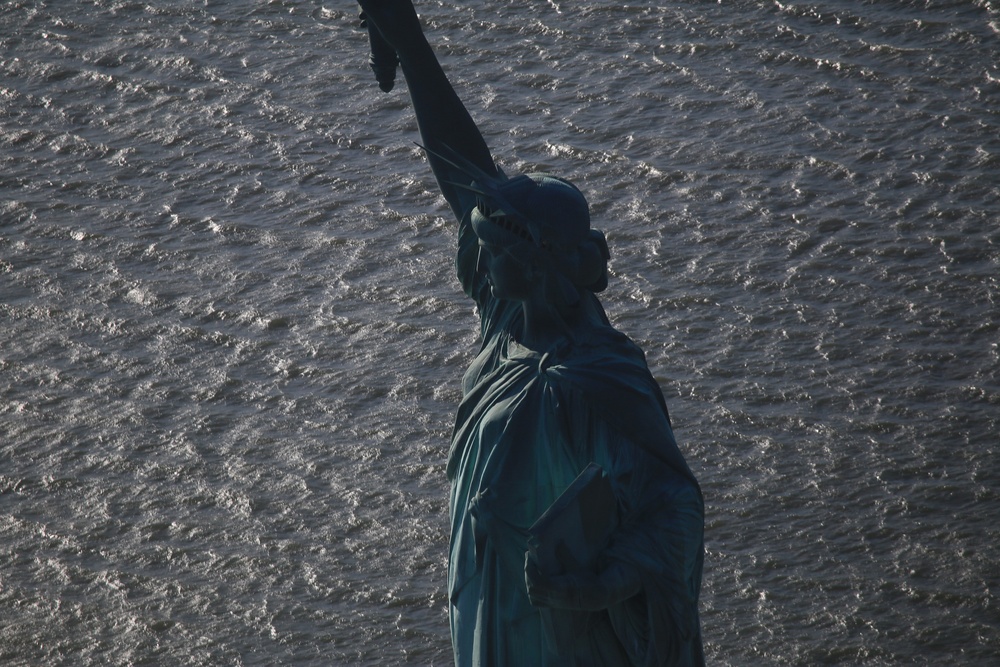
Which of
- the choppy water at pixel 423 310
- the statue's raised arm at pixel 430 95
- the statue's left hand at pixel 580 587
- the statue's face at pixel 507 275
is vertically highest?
the statue's raised arm at pixel 430 95

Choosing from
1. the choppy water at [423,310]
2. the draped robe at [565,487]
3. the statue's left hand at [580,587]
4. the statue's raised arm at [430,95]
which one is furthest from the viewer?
the choppy water at [423,310]

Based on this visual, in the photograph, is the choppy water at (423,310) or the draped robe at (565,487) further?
the choppy water at (423,310)

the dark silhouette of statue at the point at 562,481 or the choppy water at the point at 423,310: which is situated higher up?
the dark silhouette of statue at the point at 562,481

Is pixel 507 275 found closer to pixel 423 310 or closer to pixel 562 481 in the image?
pixel 562 481

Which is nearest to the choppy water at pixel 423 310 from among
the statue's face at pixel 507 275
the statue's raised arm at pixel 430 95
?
the statue's raised arm at pixel 430 95

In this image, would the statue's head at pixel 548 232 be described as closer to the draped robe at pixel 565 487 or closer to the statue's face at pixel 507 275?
the statue's face at pixel 507 275

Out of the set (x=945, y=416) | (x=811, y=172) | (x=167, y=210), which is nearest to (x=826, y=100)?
(x=811, y=172)
